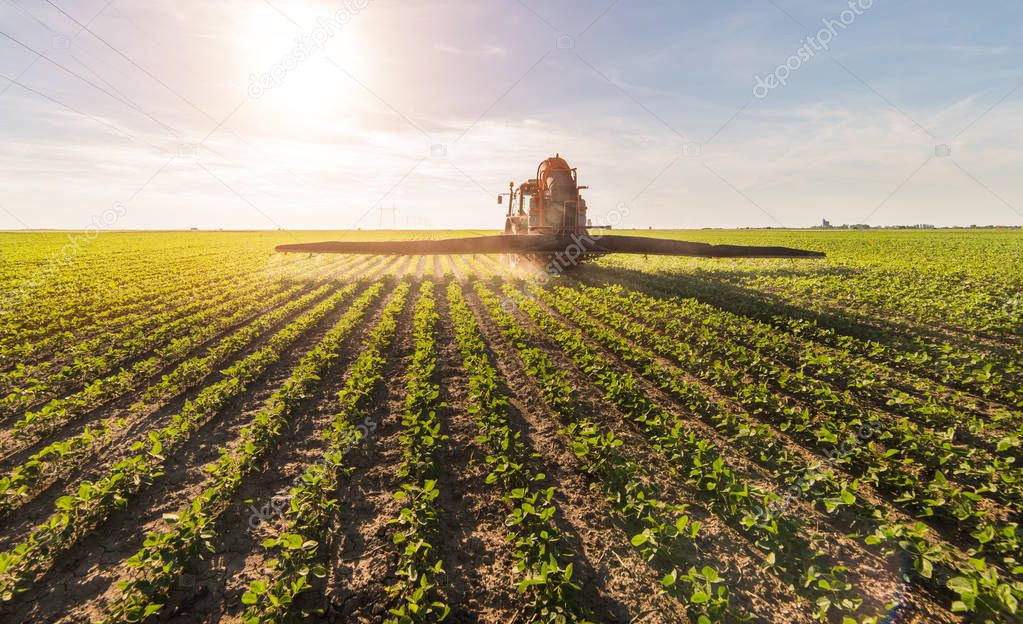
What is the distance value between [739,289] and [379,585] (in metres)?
16.1

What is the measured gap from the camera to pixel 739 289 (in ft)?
51.1

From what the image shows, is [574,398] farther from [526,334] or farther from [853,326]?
[853,326]

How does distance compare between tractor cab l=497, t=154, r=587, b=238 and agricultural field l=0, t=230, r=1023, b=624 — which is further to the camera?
tractor cab l=497, t=154, r=587, b=238

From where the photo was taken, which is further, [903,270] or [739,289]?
[903,270]

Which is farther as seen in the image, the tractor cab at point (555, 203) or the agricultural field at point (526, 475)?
the tractor cab at point (555, 203)

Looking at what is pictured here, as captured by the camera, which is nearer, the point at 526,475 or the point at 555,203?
the point at 526,475

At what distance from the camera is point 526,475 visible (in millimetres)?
4574

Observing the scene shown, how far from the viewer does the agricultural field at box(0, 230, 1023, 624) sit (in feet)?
10.5

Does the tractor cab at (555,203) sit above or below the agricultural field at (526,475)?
above

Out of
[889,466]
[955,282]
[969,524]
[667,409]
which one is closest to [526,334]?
[667,409]

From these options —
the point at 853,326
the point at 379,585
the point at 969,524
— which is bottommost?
the point at 379,585

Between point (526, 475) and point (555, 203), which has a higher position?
point (555, 203)

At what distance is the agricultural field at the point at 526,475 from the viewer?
3.21 metres

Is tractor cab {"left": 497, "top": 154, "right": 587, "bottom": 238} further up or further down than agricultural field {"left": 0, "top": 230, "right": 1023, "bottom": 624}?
further up
